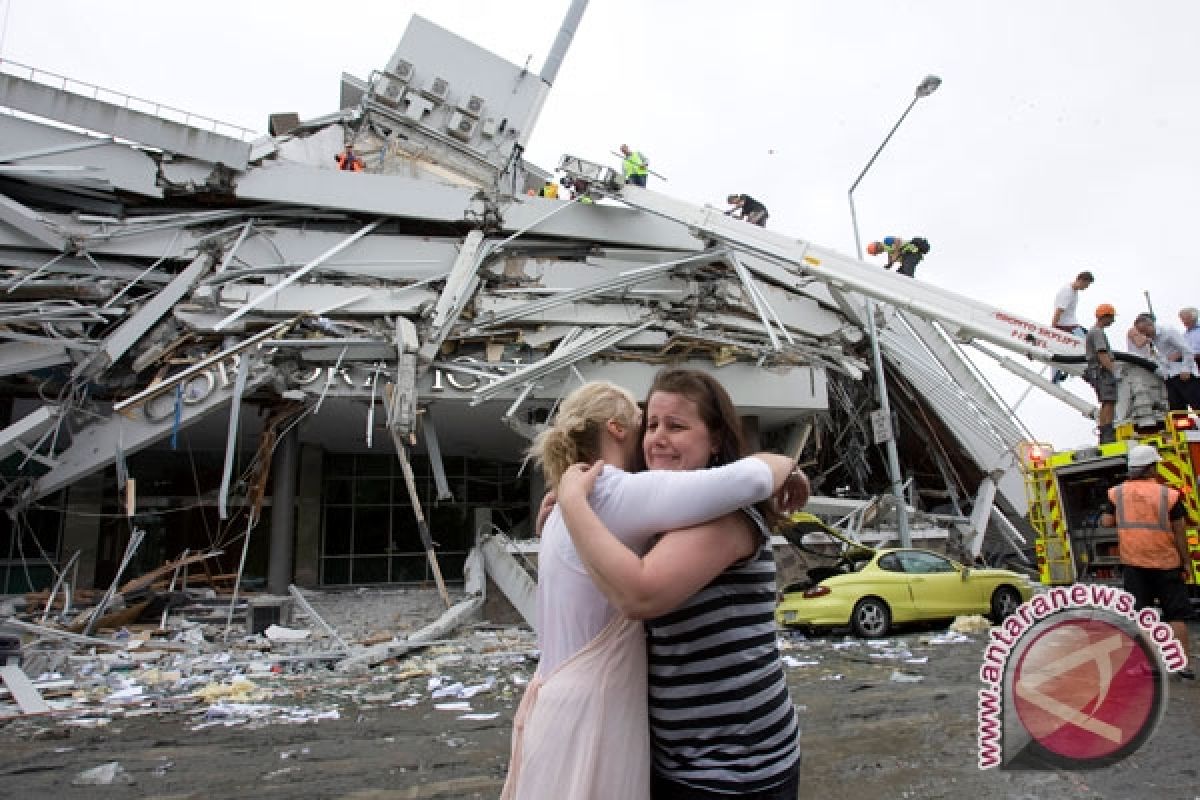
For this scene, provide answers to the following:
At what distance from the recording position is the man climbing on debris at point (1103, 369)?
939 cm

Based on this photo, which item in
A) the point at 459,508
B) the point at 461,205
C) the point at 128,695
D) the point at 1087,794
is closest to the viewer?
the point at 1087,794

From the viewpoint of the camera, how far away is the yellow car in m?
10.3

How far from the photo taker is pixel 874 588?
34.2ft

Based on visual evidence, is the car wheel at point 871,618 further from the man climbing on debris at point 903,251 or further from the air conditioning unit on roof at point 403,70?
the air conditioning unit on roof at point 403,70

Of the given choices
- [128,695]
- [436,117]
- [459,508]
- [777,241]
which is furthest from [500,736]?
[436,117]

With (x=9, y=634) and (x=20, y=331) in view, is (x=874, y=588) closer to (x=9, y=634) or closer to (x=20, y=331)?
(x=9, y=634)

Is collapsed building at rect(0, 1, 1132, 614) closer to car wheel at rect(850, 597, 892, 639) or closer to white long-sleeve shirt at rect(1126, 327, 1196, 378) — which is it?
white long-sleeve shirt at rect(1126, 327, 1196, 378)

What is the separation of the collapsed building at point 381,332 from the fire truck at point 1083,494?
7.13 ft

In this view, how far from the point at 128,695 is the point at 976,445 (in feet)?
56.5

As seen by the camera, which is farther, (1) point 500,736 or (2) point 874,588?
(2) point 874,588

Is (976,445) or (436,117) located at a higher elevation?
(436,117)

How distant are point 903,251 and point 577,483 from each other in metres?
17.3

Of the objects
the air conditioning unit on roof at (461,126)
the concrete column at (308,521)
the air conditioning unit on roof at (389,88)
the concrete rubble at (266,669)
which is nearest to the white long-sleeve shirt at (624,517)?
the concrete rubble at (266,669)

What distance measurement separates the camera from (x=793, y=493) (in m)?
2.02
